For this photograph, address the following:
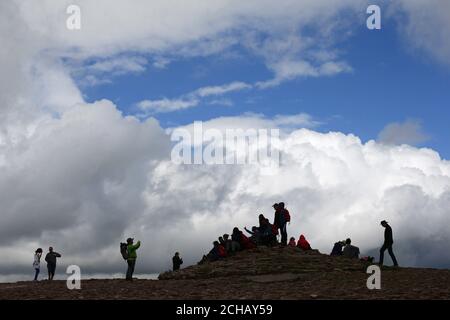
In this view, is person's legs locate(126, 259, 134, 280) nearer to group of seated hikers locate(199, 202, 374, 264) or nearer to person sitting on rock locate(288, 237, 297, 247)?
group of seated hikers locate(199, 202, 374, 264)

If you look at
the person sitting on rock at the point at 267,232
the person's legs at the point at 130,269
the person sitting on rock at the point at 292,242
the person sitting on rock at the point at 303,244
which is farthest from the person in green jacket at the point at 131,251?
the person sitting on rock at the point at 303,244

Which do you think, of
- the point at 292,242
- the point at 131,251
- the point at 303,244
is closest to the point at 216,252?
the point at 292,242

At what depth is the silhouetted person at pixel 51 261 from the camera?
35594 mm

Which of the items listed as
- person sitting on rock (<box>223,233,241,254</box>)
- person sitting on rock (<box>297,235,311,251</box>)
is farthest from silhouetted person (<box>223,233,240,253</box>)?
person sitting on rock (<box>297,235,311,251</box>)

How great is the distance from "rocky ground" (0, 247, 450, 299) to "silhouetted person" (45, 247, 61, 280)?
693cm

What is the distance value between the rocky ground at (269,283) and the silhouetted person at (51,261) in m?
6.93

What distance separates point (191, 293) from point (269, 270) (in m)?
9.16

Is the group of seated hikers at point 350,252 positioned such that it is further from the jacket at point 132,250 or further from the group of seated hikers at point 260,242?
the jacket at point 132,250

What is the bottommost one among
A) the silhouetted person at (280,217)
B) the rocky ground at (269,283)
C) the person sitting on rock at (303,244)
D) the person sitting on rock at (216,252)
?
the rocky ground at (269,283)

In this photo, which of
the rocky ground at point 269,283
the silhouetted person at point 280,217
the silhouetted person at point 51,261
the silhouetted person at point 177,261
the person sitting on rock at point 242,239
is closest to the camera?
the rocky ground at point 269,283

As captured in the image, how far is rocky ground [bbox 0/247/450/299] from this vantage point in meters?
20.5
